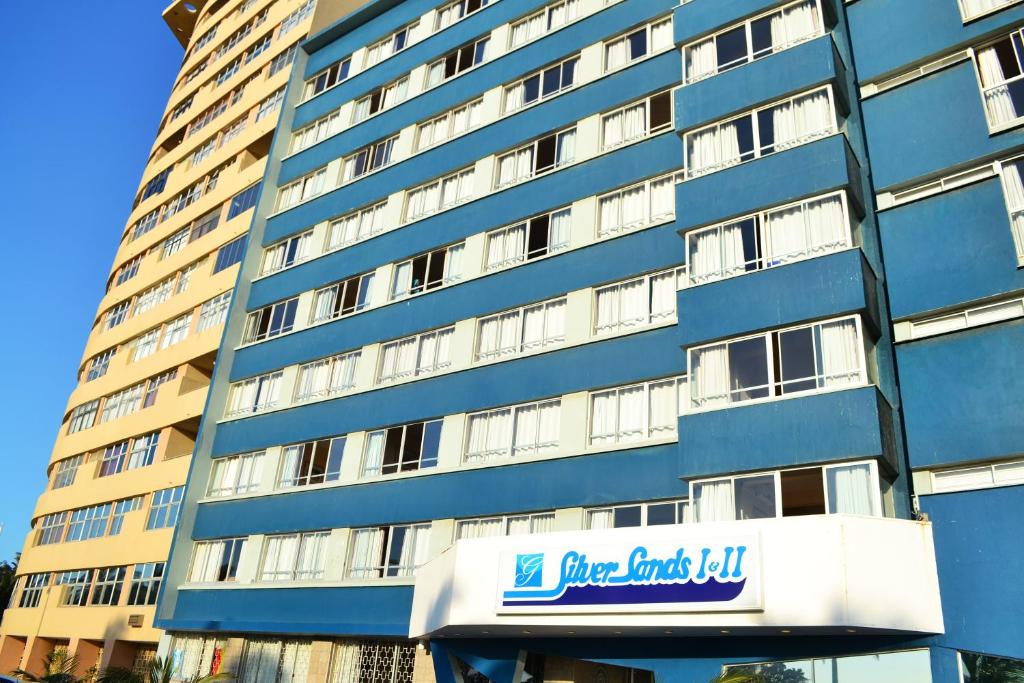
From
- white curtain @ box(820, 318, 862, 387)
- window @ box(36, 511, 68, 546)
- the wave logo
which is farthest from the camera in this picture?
window @ box(36, 511, 68, 546)

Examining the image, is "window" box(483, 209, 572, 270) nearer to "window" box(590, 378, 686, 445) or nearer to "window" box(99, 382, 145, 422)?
"window" box(590, 378, 686, 445)

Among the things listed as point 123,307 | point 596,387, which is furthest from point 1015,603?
point 123,307

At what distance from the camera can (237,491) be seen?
3184 cm

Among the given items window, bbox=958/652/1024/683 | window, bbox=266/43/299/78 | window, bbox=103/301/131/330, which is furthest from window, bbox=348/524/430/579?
window, bbox=103/301/131/330

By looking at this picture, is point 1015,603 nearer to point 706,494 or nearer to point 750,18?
point 706,494

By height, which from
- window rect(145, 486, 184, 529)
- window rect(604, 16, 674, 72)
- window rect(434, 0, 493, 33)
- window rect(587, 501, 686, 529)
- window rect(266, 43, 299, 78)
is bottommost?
window rect(587, 501, 686, 529)

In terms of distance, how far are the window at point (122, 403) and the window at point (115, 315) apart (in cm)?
496

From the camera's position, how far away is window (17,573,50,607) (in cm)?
4372

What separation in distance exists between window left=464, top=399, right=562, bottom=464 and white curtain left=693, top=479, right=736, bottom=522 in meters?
5.57

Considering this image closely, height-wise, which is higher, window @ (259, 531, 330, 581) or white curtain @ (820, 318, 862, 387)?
white curtain @ (820, 318, 862, 387)

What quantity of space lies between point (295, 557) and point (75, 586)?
19.1 metres

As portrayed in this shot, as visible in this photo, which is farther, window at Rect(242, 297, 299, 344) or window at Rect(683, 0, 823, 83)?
window at Rect(242, 297, 299, 344)

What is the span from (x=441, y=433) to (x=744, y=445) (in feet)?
34.9

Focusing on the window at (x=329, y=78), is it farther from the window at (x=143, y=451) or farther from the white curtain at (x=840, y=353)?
the white curtain at (x=840, y=353)
